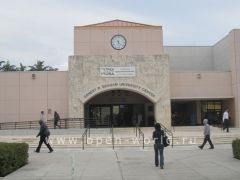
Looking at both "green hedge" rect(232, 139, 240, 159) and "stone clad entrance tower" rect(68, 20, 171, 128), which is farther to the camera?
"stone clad entrance tower" rect(68, 20, 171, 128)

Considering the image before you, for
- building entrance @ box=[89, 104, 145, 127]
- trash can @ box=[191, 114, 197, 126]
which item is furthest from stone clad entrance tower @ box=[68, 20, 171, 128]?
trash can @ box=[191, 114, 197, 126]

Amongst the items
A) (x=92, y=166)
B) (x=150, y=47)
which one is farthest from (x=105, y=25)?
(x=92, y=166)

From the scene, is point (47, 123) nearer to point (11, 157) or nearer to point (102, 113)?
point (102, 113)

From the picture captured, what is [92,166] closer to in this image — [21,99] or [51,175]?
[51,175]

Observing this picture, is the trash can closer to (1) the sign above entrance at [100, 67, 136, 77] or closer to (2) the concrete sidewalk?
(1) the sign above entrance at [100, 67, 136, 77]

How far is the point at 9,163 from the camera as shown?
9758 mm

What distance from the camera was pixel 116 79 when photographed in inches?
1004

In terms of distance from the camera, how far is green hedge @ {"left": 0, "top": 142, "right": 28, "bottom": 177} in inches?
365

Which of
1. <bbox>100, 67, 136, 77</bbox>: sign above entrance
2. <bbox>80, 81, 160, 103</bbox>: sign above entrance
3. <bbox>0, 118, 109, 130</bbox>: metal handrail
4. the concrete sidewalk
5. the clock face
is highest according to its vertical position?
the clock face

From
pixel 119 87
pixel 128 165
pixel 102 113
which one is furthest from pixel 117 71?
pixel 128 165

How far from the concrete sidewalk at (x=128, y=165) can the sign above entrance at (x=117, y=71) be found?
34.9ft

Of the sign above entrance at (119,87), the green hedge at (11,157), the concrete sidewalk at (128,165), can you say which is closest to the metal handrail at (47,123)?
the sign above entrance at (119,87)

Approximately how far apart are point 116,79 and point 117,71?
2.15 feet

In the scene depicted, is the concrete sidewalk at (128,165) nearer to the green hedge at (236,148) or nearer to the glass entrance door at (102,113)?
the green hedge at (236,148)
